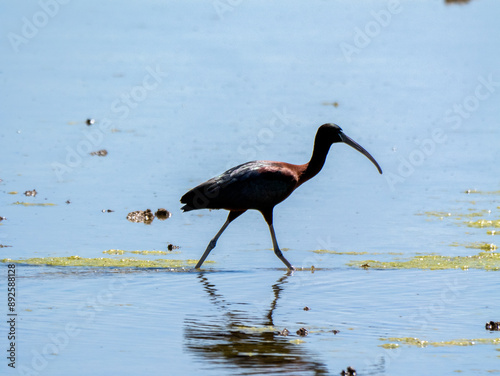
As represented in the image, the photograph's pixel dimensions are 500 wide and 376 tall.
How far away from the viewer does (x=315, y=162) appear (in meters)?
11.7

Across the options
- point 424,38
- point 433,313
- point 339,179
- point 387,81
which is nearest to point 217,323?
point 433,313

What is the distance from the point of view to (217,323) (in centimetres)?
902

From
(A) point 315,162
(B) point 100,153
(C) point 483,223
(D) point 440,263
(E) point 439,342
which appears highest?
(A) point 315,162

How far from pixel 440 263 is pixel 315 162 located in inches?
66.5

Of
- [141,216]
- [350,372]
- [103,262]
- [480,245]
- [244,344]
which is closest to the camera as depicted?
[350,372]

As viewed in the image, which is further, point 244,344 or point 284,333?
point 284,333

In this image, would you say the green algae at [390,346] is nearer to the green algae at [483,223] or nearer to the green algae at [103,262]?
the green algae at [103,262]

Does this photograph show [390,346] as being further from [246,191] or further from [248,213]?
[248,213]

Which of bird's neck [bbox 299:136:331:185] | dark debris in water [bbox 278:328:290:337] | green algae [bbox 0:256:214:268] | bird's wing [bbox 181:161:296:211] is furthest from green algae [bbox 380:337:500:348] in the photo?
bird's neck [bbox 299:136:331:185]

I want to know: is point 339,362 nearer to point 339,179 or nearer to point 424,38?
point 339,179

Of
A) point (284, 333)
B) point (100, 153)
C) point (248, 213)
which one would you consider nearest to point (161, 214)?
point (248, 213)

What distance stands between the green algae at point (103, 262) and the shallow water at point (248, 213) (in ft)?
0.41

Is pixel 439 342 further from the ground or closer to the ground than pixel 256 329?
further from the ground

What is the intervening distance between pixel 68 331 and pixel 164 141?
8.83m
